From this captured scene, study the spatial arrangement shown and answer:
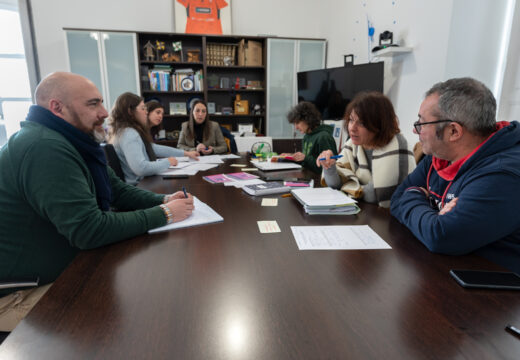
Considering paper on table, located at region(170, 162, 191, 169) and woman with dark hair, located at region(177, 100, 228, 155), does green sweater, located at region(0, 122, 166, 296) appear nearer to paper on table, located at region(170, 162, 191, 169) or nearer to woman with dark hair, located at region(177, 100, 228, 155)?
paper on table, located at region(170, 162, 191, 169)

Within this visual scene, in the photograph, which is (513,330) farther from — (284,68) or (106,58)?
(106,58)

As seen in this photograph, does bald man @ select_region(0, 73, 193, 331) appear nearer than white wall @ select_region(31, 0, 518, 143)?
Yes

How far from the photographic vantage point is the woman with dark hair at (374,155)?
1478 millimetres

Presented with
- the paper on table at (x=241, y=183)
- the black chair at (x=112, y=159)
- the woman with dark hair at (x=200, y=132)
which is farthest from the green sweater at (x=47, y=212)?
the woman with dark hair at (x=200, y=132)

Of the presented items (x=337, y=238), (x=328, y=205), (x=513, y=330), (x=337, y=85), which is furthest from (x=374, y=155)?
(x=337, y=85)

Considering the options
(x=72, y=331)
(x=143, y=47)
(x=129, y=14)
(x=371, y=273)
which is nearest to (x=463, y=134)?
(x=371, y=273)

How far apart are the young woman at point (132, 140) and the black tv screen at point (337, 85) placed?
209cm

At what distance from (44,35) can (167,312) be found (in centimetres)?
493

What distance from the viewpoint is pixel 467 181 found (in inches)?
36.9

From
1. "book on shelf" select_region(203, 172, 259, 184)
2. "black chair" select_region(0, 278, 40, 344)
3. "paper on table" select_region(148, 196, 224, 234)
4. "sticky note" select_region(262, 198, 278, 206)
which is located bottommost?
"black chair" select_region(0, 278, 40, 344)

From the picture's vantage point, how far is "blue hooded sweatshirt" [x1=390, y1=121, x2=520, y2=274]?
85 cm

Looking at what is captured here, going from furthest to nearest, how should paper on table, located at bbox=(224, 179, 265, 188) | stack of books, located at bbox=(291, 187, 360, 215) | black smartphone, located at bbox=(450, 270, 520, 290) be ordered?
paper on table, located at bbox=(224, 179, 265, 188)
stack of books, located at bbox=(291, 187, 360, 215)
black smartphone, located at bbox=(450, 270, 520, 290)

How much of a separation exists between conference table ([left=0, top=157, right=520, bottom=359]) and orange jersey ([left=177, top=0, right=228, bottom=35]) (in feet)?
13.1

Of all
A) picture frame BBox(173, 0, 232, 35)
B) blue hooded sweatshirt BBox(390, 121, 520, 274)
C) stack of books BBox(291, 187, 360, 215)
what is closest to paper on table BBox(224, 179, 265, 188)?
stack of books BBox(291, 187, 360, 215)
